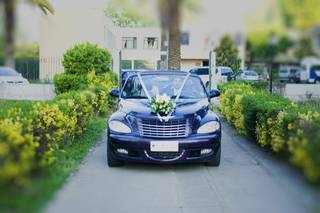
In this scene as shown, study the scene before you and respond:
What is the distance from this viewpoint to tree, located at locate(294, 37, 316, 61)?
2.77 m

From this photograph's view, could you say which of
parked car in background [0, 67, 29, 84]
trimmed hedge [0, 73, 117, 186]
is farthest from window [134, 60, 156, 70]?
parked car in background [0, 67, 29, 84]

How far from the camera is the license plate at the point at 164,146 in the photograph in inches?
275

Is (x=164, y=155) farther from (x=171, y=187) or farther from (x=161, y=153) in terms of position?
(x=171, y=187)

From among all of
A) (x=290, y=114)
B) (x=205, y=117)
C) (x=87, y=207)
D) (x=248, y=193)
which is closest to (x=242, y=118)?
(x=205, y=117)

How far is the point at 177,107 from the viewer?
24.9ft

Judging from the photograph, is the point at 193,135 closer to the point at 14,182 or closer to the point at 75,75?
the point at 14,182

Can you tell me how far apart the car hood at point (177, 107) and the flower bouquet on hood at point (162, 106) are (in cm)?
8

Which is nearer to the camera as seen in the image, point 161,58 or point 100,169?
point 100,169

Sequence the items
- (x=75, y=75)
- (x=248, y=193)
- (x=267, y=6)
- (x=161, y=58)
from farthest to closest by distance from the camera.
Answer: (x=161, y=58), (x=75, y=75), (x=248, y=193), (x=267, y=6)

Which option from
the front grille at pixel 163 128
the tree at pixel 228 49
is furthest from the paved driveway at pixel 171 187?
the tree at pixel 228 49

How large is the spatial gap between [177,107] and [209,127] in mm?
643

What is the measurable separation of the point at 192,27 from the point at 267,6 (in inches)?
36.4

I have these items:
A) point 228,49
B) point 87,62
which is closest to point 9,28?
point 228,49

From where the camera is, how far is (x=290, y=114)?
6.61 meters
